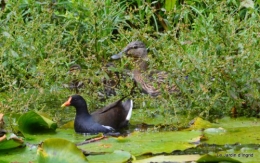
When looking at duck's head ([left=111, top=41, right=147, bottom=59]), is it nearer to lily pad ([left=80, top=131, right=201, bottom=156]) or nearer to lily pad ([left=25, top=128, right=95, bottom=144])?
lily pad ([left=25, top=128, right=95, bottom=144])

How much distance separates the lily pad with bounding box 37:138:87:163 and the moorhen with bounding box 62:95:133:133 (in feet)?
7.60

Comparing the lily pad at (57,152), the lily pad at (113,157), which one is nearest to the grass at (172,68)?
the lily pad at (113,157)

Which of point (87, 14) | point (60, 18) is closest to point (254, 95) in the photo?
point (87, 14)

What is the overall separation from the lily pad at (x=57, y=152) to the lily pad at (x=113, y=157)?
1.25ft

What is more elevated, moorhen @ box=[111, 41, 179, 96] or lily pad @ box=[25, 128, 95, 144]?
moorhen @ box=[111, 41, 179, 96]

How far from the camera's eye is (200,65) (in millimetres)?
7418

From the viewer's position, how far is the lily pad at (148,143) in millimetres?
5996

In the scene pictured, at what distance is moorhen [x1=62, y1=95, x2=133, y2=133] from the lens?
7711mm

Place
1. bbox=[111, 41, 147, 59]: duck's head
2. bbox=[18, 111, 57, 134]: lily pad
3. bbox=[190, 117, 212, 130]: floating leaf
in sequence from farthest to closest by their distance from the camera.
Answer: bbox=[111, 41, 147, 59]: duck's head, bbox=[190, 117, 212, 130]: floating leaf, bbox=[18, 111, 57, 134]: lily pad

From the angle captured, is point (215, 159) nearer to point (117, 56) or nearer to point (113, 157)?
point (113, 157)

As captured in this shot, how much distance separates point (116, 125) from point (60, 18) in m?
3.45

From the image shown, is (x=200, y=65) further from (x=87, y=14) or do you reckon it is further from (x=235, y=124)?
(x=87, y=14)

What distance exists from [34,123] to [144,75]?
2.17 metres

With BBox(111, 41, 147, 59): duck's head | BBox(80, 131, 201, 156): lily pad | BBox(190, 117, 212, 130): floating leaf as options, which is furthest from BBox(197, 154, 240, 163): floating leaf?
BBox(111, 41, 147, 59): duck's head
